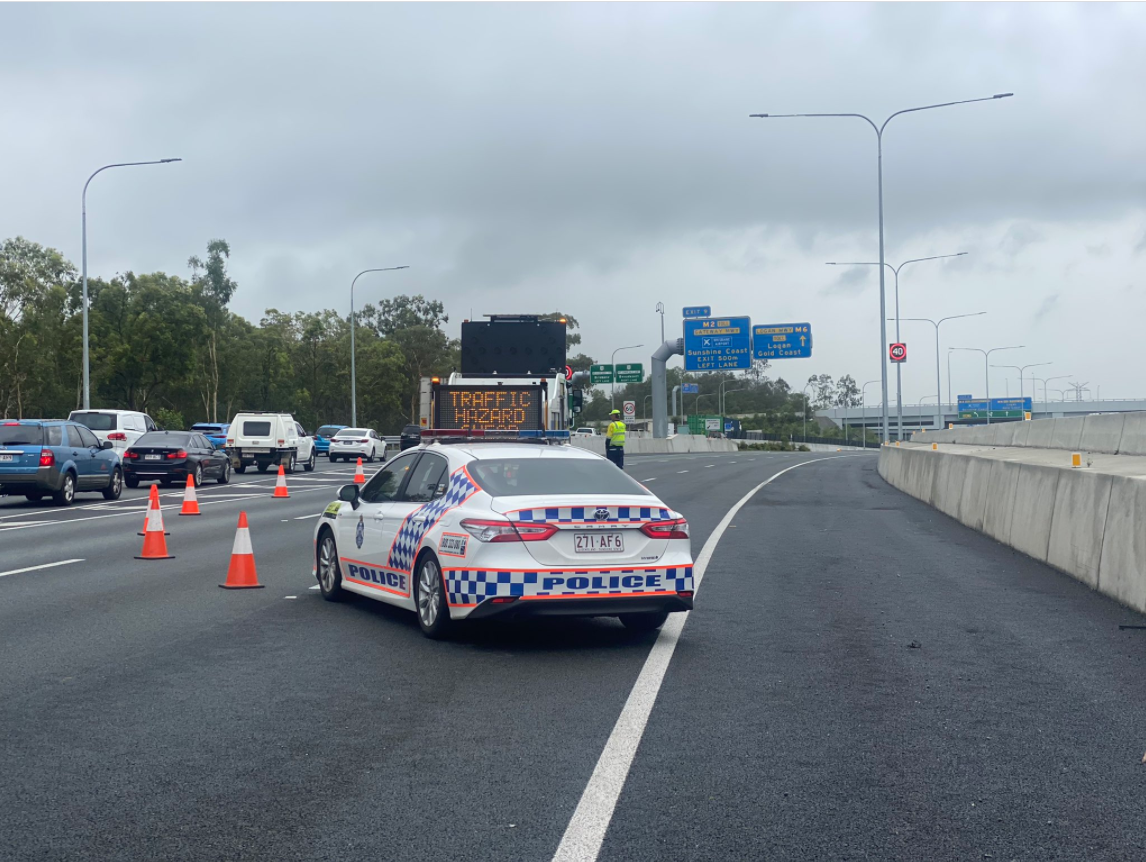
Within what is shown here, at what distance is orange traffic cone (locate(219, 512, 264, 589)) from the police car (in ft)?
8.11

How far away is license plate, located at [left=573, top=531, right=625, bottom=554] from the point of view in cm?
873

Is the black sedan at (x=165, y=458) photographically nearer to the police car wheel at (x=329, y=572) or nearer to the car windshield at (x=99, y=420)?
the car windshield at (x=99, y=420)

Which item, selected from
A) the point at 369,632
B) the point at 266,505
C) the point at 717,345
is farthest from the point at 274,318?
the point at 369,632

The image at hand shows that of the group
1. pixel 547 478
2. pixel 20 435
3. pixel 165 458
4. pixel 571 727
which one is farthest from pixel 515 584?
pixel 165 458

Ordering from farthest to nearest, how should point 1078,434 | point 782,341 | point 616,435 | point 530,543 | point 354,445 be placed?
point 782,341
point 354,445
point 616,435
point 1078,434
point 530,543

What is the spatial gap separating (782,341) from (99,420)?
35490mm

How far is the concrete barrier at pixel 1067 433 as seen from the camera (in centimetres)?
2572

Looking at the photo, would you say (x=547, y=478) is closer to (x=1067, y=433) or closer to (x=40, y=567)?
(x=40, y=567)

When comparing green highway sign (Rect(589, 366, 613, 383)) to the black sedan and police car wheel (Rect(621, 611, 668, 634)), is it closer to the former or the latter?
the black sedan

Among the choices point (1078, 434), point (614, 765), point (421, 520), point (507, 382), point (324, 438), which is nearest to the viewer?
point (614, 765)

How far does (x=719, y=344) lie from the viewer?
203 feet

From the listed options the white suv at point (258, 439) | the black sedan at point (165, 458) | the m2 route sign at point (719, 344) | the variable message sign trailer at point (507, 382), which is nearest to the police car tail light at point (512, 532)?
the variable message sign trailer at point (507, 382)

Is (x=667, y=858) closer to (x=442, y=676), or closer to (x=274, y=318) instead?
(x=442, y=676)

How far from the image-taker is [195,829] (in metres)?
4.92
